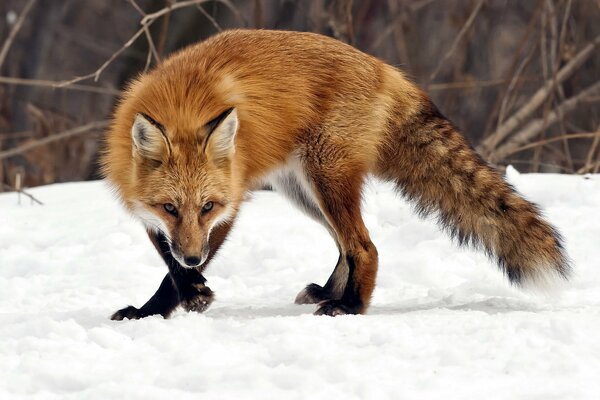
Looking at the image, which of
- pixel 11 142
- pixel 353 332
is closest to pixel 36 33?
pixel 11 142

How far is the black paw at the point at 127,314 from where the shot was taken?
5532 mm

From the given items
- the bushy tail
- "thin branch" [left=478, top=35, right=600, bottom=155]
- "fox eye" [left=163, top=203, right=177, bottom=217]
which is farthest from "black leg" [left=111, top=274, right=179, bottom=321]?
"thin branch" [left=478, top=35, right=600, bottom=155]

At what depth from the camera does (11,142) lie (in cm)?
1445

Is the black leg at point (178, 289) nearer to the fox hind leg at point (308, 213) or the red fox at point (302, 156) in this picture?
the red fox at point (302, 156)

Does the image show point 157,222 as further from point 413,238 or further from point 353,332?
point 413,238

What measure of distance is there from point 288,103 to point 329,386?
7.35ft

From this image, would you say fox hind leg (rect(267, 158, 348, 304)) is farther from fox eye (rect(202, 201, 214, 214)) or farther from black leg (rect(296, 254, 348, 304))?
fox eye (rect(202, 201, 214, 214))

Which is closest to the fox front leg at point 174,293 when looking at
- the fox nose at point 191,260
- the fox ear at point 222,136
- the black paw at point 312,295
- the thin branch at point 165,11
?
the fox nose at point 191,260

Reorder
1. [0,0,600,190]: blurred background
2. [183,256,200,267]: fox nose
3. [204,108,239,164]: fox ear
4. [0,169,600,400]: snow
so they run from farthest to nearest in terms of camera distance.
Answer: [0,0,600,190]: blurred background
[204,108,239,164]: fox ear
[183,256,200,267]: fox nose
[0,169,600,400]: snow

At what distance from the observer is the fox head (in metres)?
5.16

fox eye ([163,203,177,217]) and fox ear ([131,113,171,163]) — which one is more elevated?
fox ear ([131,113,171,163])

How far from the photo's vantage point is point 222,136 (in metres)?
5.34

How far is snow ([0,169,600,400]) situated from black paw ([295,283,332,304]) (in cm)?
12

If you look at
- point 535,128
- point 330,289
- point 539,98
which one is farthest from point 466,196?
point 535,128
